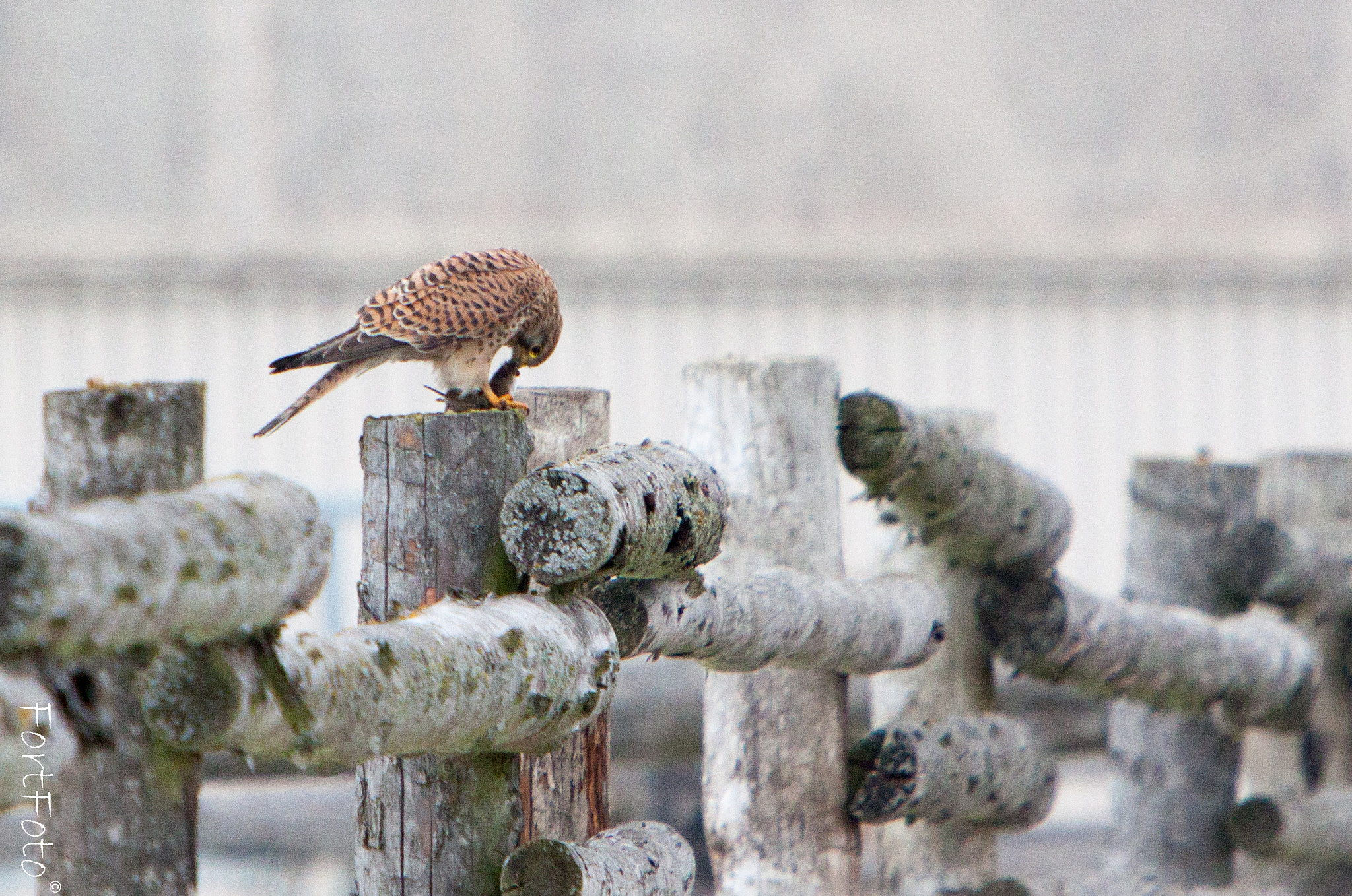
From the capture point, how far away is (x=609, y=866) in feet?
6.02

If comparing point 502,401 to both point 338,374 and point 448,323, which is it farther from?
point 338,374

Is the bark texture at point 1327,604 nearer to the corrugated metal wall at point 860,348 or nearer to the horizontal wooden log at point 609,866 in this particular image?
the horizontal wooden log at point 609,866

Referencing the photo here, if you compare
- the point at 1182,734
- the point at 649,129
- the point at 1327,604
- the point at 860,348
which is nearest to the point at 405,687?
the point at 1182,734

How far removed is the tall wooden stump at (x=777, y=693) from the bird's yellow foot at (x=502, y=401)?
453 mm

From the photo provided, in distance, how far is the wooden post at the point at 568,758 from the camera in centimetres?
204

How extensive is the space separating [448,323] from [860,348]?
567 cm

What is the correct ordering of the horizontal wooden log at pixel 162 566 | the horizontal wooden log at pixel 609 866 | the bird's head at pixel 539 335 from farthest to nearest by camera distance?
the bird's head at pixel 539 335 < the horizontal wooden log at pixel 609 866 < the horizontal wooden log at pixel 162 566

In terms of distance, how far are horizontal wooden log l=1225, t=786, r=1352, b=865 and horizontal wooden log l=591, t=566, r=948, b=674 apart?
1338mm

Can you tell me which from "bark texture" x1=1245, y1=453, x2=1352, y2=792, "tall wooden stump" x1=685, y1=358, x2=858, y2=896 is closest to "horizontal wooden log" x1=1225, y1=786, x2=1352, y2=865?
"bark texture" x1=1245, y1=453, x2=1352, y2=792

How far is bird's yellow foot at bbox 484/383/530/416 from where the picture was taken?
2.20 meters

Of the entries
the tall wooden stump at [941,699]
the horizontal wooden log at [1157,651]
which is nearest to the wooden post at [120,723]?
the tall wooden stump at [941,699]

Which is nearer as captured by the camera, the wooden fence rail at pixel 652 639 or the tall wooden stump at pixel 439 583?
Result: the wooden fence rail at pixel 652 639

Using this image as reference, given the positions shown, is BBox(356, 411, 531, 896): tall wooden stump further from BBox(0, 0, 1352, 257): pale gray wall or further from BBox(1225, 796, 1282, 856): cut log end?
BBox(0, 0, 1352, 257): pale gray wall

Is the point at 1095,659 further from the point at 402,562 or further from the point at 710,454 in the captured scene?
the point at 402,562
